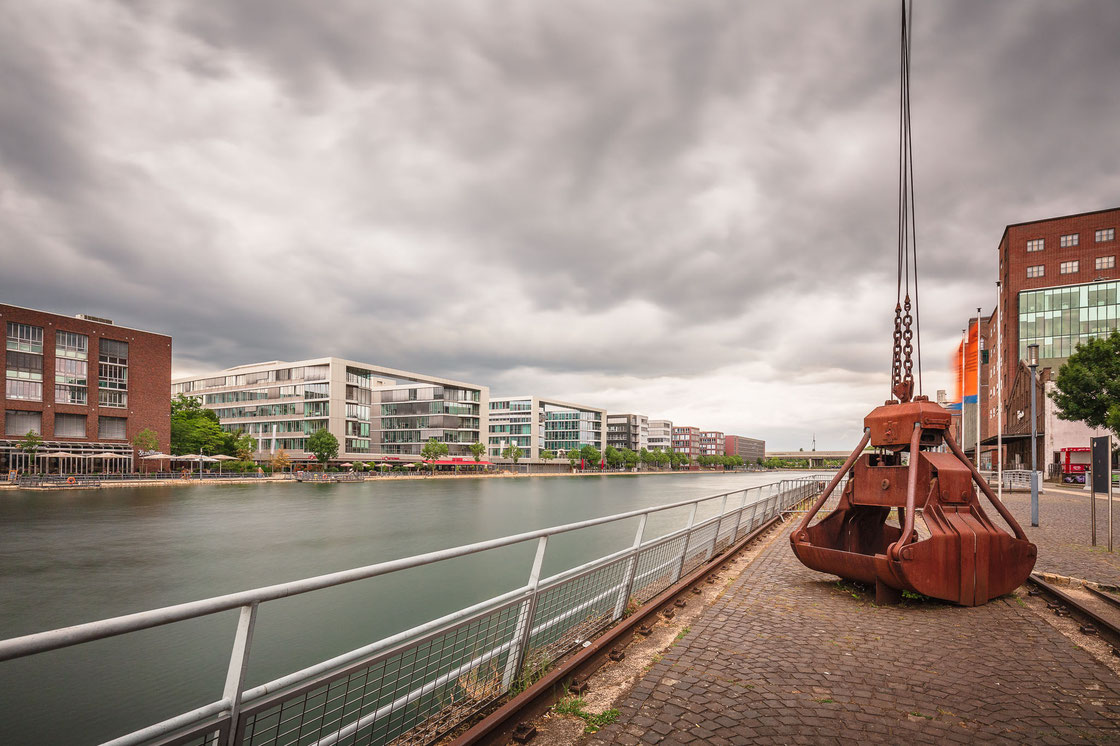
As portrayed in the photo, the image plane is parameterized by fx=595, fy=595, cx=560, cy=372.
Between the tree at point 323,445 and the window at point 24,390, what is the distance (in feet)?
96.2

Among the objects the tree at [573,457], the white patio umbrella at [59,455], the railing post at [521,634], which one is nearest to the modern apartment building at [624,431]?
the tree at [573,457]

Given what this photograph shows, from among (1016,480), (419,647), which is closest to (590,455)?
(1016,480)

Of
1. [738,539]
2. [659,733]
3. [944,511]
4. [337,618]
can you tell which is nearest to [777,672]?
[659,733]

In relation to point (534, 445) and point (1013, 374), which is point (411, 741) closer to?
point (1013, 374)

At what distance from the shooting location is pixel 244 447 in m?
87.9

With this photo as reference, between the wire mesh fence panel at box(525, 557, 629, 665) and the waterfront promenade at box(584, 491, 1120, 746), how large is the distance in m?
0.85

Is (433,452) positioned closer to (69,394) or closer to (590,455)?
(69,394)

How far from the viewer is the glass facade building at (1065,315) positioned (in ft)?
190

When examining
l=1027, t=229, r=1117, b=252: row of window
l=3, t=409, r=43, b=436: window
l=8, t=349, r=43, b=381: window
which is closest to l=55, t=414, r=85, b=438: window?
l=3, t=409, r=43, b=436: window

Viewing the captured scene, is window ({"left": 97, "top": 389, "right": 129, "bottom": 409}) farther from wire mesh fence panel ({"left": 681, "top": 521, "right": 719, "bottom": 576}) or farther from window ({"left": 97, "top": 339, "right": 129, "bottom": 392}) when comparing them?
wire mesh fence panel ({"left": 681, "top": 521, "right": 719, "bottom": 576})

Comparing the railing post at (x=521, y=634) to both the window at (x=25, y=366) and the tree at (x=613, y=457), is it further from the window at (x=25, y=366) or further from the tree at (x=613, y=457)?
the tree at (x=613, y=457)

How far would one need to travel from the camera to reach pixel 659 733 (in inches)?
157

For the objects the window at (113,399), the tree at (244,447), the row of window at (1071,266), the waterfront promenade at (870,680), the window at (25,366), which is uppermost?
the row of window at (1071,266)

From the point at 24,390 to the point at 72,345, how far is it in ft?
21.8
